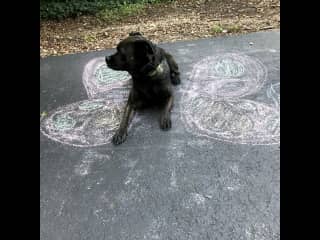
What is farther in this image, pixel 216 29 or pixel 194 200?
pixel 216 29

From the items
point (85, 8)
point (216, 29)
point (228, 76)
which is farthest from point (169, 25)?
point (228, 76)

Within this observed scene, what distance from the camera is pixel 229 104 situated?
12.7 ft

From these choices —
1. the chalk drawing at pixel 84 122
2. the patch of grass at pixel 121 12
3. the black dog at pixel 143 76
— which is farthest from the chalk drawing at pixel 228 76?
the patch of grass at pixel 121 12

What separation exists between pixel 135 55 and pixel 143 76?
0.73 ft

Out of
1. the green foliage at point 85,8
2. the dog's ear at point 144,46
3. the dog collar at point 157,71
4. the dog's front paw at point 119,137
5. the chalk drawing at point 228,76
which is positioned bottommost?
the dog's front paw at point 119,137

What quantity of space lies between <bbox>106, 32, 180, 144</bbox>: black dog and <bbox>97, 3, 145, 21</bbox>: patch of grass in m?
3.81

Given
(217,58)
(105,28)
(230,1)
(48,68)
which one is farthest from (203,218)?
(230,1)

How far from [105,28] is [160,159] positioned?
166 inches

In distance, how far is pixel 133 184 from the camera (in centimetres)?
304

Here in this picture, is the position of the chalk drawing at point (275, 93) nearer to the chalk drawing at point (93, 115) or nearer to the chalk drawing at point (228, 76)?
the chalk drawing at point (228, 76)

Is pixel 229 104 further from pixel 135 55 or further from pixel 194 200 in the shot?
pixel 194 200

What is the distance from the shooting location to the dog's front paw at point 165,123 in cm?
360

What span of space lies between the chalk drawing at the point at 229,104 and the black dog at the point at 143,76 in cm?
24
